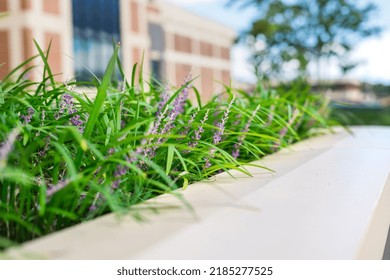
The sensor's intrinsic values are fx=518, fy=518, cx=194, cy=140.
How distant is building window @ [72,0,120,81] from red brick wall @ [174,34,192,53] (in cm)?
883

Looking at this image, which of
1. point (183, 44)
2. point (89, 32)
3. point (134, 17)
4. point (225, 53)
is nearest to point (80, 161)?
point (89, 32)

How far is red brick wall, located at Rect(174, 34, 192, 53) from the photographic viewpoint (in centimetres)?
2630

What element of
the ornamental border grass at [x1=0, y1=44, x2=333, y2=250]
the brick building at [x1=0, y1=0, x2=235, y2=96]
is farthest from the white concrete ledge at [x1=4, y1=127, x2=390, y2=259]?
the brick building at [x1=0, y1=0, x2=235, y2=96]

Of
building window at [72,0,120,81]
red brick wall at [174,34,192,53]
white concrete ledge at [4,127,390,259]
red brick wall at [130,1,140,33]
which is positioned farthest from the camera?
red brick wall at [174,34,192,53]

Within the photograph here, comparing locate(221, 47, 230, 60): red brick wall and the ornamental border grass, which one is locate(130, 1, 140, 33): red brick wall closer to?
locate(221, 47, 230, 60): red brick wall

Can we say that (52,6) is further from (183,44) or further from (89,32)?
(183,44)

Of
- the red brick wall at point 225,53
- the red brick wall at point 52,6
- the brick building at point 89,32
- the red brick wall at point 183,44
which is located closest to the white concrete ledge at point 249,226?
the brick building at point 89,32

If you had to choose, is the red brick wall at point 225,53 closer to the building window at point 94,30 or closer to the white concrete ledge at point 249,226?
the building window at point 94,30

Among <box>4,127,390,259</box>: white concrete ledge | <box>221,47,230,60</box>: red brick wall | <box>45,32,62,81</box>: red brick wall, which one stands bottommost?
<box>4,127,390,259</box>: white concrete ledge

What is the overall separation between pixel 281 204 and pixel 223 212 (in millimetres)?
147

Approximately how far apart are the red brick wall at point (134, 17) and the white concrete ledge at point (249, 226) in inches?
660

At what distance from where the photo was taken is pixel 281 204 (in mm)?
863

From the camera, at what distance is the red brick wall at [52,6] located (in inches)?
562

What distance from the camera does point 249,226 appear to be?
72 cm
